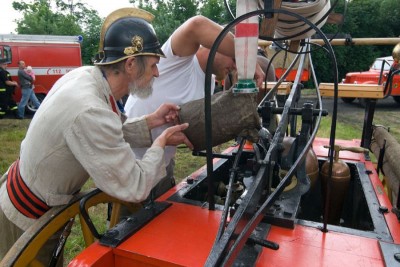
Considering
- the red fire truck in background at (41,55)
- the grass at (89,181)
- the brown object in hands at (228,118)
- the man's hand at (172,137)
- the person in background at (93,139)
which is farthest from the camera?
the red fire truck in background at (41,55)

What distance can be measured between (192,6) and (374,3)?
9956 mm

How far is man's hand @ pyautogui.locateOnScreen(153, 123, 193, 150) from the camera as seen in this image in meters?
1.56

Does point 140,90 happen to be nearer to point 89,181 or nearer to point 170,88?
point 170,88

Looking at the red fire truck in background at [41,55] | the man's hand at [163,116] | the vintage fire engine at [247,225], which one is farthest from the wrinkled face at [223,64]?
the red fire truck in background at [41,55]

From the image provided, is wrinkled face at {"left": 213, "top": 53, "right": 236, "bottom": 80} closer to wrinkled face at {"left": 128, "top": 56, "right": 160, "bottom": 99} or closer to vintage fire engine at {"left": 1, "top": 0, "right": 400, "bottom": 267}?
vintage fire engine at {"left": 1, "top": 0, "right": 400, "bottom": 267}

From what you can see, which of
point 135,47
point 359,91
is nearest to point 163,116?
point 135,47

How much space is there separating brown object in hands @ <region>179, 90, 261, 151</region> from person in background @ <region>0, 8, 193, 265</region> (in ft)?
0.29

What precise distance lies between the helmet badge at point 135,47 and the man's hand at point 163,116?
A: 0.36 meters

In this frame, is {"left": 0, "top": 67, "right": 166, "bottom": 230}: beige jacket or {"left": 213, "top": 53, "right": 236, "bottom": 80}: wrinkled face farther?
{"left": 213, "top": 53, "right": 236, "bottom": 80}: wrinkled face

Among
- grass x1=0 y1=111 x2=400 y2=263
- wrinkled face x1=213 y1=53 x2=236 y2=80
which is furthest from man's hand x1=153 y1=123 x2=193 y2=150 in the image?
grass x1=0 y1=111 x2=400 y2=263

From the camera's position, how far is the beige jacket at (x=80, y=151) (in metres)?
1.29

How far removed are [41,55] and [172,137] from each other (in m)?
10.7

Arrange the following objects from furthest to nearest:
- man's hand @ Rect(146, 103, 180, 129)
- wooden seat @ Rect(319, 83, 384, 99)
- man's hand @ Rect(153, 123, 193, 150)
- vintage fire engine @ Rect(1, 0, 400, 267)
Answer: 1. wooden seat @ Rect(319, 83, 384, 99)
2. man's hand @ Rect(146, 103, 180, 129)
3. man's hand @ Rect(153, 123, 193, 150)
4. vintage fire engine @ Rect(1, 0, 400, 267)

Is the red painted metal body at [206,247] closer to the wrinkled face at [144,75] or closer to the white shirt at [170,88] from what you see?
the wrinkled face at [144,75]
